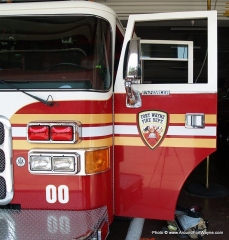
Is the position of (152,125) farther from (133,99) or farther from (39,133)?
(39,133)

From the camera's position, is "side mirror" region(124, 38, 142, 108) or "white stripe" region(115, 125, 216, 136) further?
"white stripe" region(115, 125, 216, 136)

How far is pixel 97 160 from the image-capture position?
103 inches

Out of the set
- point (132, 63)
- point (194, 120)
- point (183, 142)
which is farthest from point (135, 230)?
point (132, 63)

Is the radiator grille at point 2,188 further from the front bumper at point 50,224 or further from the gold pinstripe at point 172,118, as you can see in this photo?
the gold pinstripe at point 172,118

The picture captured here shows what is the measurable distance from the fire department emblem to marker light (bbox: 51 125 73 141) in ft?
2.46

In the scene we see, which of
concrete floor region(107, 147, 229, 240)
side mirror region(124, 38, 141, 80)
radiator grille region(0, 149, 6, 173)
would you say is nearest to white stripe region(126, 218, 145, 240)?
concrete floor region(107, 147, 229, 240)

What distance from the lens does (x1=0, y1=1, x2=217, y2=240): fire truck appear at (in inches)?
98.8

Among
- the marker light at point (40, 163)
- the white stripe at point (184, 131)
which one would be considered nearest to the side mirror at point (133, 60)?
the white stripe at point (184, 131)

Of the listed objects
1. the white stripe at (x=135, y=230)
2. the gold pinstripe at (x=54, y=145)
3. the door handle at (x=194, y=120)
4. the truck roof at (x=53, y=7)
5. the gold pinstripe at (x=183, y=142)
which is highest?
the truck roof at (x=53, y=7)

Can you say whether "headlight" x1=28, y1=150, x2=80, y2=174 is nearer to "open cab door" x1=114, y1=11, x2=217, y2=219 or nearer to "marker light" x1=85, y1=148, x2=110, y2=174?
"marker light" x1=85, y1=148, x2=110, y2=174

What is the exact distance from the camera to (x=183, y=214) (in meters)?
3.64

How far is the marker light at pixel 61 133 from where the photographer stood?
2486 mm

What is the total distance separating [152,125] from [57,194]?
A: 3.51 feet

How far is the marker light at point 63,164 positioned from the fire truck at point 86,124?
1 centimetres
